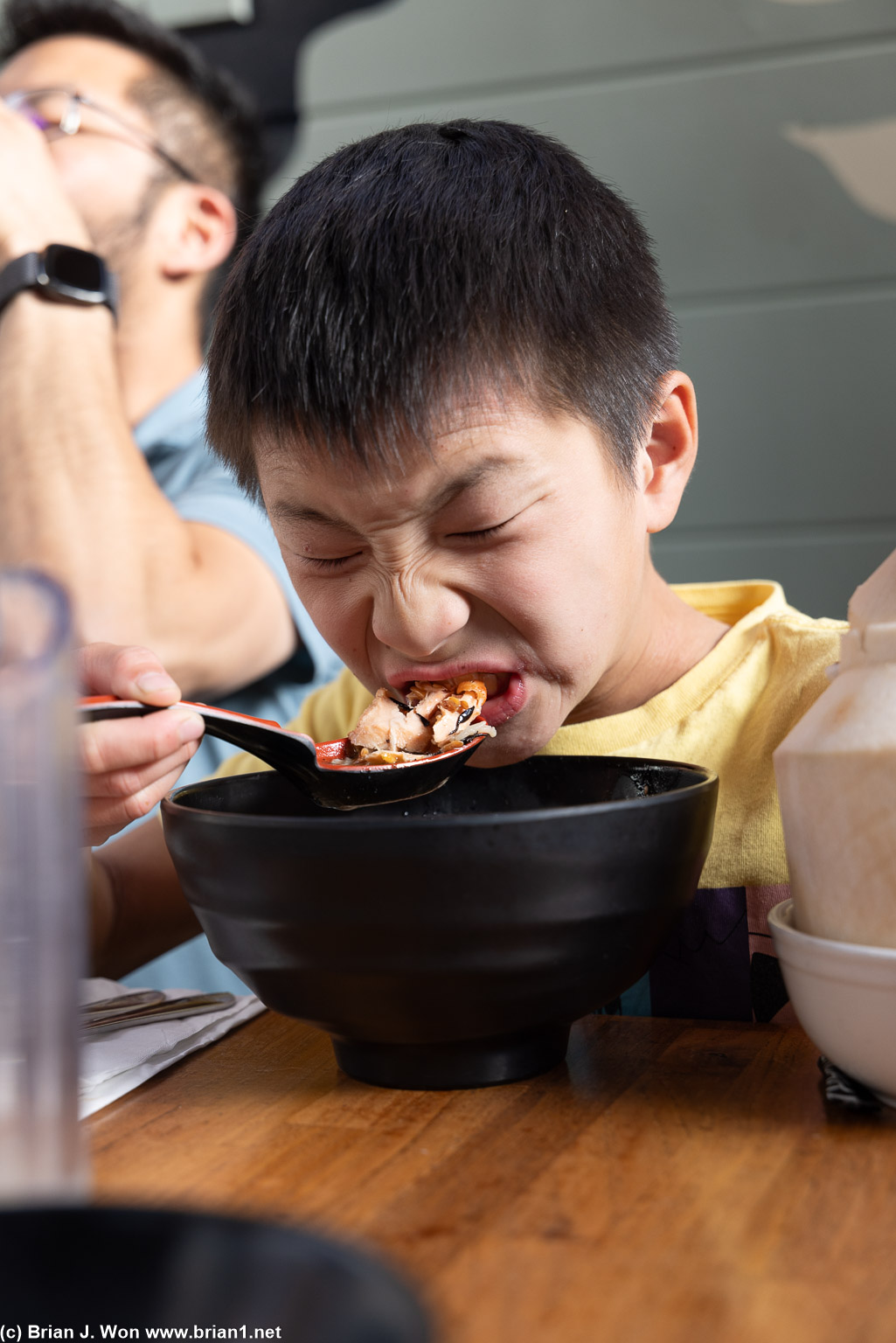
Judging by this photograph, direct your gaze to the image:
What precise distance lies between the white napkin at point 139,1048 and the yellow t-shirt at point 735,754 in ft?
1.21

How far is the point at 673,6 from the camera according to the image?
1985mm

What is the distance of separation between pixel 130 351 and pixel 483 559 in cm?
138

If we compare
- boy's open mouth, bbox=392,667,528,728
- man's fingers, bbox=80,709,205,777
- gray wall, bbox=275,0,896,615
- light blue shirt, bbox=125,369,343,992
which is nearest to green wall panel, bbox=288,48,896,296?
gray wall, bbox=275,0,896,615

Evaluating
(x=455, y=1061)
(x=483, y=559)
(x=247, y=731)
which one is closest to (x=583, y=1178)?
(x=455, y=1061)

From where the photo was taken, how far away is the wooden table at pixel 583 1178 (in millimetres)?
422

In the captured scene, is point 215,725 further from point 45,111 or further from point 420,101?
point 420,101

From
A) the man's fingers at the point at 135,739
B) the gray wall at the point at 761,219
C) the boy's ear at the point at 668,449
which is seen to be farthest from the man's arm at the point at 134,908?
the gray wall at the point at 761,219

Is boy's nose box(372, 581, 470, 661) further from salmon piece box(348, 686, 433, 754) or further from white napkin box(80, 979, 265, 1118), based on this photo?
white napkin box(80, 979, 265, 1118)

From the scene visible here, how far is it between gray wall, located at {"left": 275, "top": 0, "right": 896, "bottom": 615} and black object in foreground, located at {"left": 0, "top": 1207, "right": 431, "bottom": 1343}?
1823mm

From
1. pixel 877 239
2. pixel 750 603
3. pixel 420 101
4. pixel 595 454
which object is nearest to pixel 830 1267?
pixel 595 454

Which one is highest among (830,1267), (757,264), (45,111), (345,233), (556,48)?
(556,48)

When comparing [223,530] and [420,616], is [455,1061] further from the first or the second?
[223,530]

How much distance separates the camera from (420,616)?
2.82 feet

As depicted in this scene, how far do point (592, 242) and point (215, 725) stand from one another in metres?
0.51
